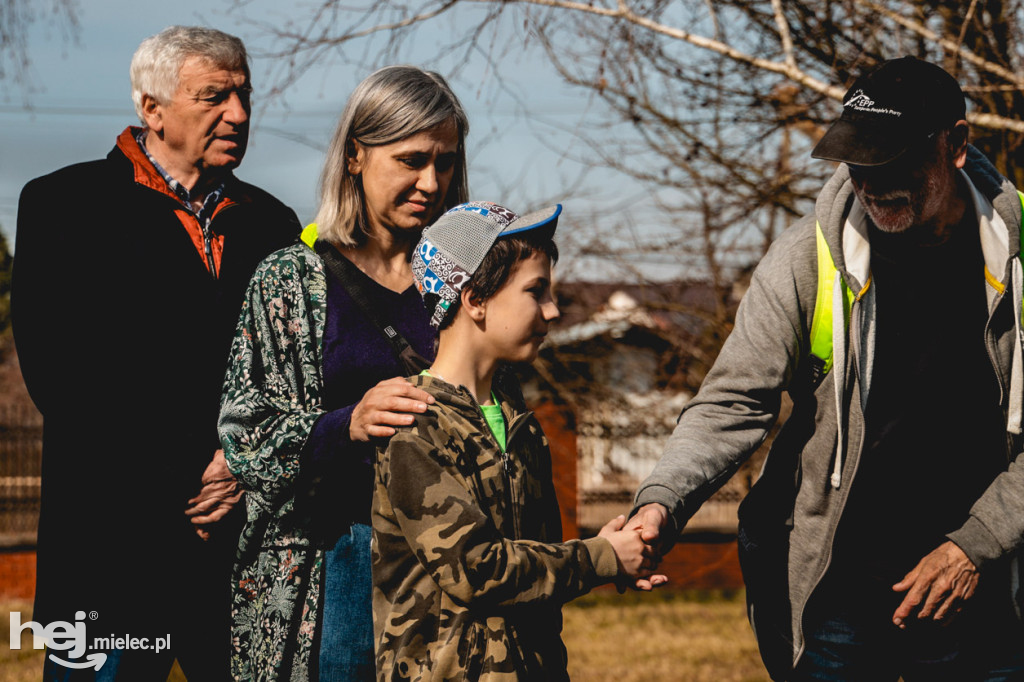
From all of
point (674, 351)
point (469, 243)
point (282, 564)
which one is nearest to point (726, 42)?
point (674, 351)

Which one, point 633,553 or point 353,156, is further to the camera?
point 353,156

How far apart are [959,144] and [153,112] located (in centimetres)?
205

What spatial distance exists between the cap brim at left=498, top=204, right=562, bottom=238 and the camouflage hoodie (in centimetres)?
34

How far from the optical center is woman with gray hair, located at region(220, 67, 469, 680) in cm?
227

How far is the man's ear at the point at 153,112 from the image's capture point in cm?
295

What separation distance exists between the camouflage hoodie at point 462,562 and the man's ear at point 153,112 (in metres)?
1.27

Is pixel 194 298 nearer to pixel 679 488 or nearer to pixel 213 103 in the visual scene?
pixel 213 103

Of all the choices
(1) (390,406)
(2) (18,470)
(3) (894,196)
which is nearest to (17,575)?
(2) (18,470)

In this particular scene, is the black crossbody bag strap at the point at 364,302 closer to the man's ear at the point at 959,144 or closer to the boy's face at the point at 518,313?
the boy's face at the point at 518,313

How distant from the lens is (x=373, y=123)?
2518 millimetres

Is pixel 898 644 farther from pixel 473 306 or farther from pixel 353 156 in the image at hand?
pixel 353 156

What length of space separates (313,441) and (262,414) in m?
0.15

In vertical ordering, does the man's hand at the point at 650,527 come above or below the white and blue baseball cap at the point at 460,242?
below

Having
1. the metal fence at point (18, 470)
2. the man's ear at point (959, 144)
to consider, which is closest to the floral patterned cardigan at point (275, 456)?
the man's ear at point (959, 144)
